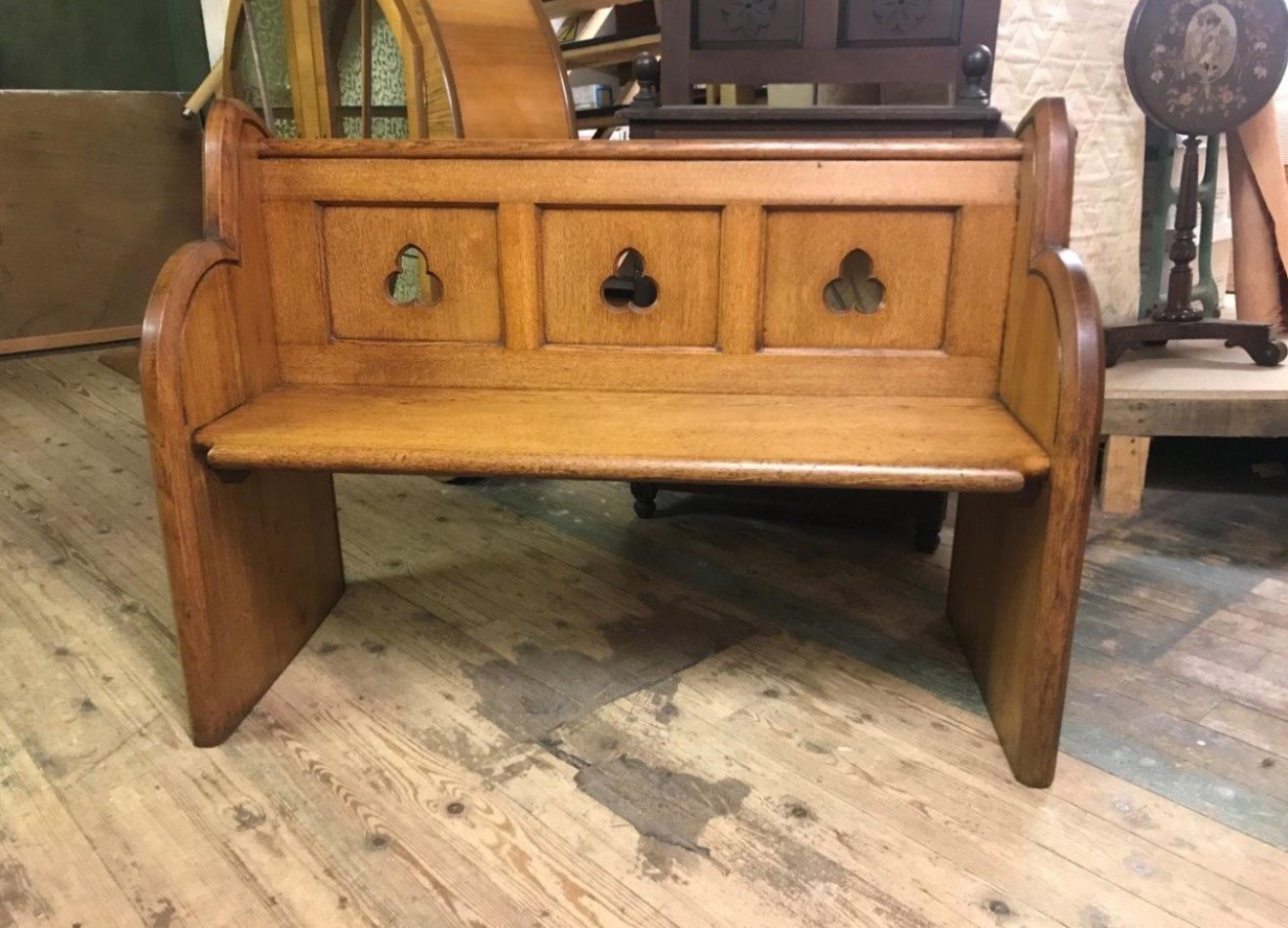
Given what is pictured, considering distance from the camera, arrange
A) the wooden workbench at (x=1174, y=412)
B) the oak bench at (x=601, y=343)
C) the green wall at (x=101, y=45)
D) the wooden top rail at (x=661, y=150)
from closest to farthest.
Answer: the oak bench at (x=601, y=343) → the wooden top rail at (x=661, y=150) → the wooden workbench at (x=1174, y=412) → the green wall at (x=101, y=45)

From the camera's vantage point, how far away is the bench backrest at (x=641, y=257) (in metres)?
1.47

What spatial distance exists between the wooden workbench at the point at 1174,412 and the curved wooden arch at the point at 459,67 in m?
1.50

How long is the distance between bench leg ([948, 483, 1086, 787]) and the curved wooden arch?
1.44 metres

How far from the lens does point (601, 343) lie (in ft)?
5.20

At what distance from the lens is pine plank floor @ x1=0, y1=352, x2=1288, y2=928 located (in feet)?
3.69

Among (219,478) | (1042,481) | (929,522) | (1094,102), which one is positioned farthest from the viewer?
(1094,102)

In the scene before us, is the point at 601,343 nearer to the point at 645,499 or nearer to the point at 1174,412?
the point at 645,499

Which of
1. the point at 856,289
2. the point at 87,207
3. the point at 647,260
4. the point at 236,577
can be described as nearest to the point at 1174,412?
the point at 856,289

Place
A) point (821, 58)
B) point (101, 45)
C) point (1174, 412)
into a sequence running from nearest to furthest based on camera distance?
point (821, 58)
point (1174, 412)
point (101, 45)

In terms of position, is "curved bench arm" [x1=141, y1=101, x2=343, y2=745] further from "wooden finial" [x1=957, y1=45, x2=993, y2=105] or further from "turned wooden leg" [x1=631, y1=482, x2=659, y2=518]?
"wooden finial" [x1=957, y1=45, x2=993, y2=105]

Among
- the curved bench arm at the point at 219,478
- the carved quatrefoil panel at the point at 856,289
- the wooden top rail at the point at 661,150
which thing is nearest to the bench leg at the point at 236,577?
the curved bench arm at the point at 219,478

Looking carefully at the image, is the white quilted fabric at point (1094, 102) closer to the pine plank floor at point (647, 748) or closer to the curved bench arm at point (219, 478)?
the pine plank floor at point (647, 748)

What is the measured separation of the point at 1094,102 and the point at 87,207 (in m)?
3.86

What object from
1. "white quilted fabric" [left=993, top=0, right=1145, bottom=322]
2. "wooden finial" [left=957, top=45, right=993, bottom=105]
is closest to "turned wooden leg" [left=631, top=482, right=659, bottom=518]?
"wooden finial" [left=957, top=45, right=993, bottom=105]
